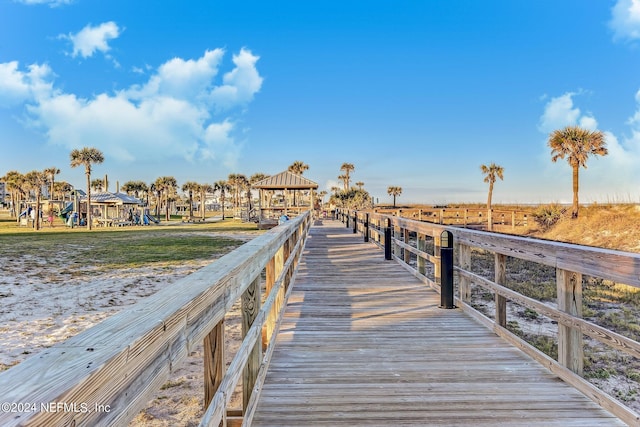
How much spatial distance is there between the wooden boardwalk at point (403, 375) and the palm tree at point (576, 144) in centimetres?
2686

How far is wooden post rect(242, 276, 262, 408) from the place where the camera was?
2.29 metres

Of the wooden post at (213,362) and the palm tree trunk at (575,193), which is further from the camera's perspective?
the palm tree trunk at (575,193)

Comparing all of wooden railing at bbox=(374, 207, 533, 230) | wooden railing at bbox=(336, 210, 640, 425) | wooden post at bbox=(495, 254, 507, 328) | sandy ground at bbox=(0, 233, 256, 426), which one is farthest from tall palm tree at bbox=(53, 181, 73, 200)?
wooden railing at bbox=(336, 210, 640, 425)

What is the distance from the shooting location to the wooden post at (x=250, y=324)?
229 cm

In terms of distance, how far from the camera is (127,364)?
0.87m

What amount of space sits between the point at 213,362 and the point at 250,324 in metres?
0.68

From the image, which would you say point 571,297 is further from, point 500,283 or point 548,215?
point 548,215

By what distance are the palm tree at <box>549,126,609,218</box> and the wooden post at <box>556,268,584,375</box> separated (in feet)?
90.2

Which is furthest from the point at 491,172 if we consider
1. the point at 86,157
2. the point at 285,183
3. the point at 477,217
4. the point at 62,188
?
the point at 62,188

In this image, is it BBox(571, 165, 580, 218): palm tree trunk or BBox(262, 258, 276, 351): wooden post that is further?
BBox(571, 165, 580, 218): palm tree trunk

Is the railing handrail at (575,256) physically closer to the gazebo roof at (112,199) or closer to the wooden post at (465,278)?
the wooden post at (465,278)

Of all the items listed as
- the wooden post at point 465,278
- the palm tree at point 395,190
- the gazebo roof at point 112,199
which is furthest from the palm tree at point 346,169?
the wooden post at point 465,278

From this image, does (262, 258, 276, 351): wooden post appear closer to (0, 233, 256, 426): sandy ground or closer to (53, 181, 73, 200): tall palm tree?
(0, 233, 256, 426): sandy ground

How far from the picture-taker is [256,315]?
95.2 inches
